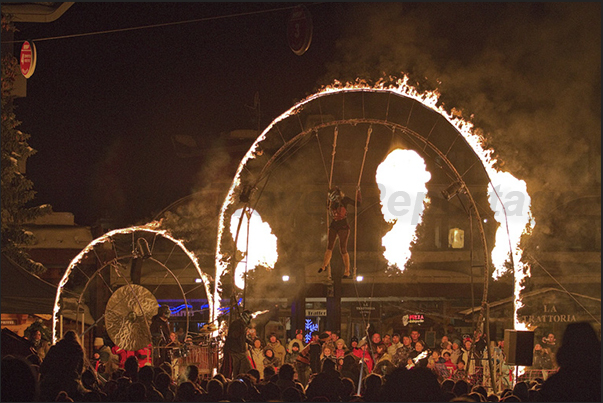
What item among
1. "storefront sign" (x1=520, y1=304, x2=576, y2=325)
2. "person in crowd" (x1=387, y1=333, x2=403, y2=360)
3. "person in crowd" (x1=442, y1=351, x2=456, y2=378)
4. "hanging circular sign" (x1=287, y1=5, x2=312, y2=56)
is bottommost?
"person in crowd" (x1=442, y1=351, x2=456, y2=378)

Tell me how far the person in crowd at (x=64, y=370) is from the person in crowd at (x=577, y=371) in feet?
16.4


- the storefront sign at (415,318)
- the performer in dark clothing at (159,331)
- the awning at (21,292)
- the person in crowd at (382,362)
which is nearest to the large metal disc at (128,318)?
the performer in dark clothing at (159,331)

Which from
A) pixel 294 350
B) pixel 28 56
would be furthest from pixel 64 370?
pixel 28 56

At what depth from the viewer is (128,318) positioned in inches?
546

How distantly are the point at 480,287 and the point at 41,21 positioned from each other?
59.2 feet

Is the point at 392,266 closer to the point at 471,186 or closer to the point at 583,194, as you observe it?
the point at 471,186

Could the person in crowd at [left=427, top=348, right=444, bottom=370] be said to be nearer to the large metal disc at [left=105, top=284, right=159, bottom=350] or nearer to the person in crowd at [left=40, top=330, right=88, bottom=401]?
the large metal disc at [left=105, top=284, right=159, bottom=350]

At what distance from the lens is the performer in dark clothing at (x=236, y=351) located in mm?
11547

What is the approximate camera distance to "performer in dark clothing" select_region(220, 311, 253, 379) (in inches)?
455

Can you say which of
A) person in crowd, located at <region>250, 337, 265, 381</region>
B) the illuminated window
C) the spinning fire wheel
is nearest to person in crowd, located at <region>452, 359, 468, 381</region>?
person in crowd, located at <region>250, 337, 265, 381</region>

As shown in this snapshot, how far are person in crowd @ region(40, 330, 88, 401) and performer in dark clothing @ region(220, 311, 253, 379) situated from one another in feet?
14.8

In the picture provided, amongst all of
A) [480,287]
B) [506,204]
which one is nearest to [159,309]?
[506,204]

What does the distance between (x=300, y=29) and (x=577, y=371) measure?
9675 millimetres

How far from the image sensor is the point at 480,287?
79.3 ft
